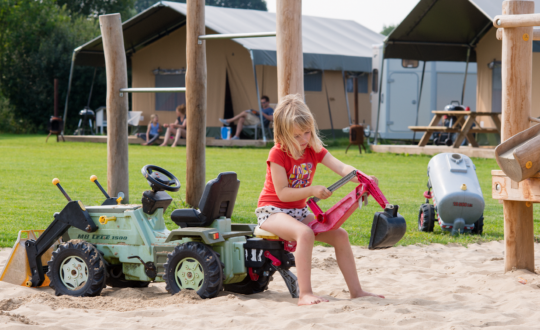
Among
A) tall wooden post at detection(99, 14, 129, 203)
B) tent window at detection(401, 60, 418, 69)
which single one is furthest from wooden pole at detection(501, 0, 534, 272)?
tent window at detection(401, 60, 418, 69)

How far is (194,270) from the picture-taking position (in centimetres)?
394

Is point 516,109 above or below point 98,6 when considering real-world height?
below

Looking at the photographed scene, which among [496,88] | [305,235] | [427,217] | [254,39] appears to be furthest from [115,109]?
[496,88]

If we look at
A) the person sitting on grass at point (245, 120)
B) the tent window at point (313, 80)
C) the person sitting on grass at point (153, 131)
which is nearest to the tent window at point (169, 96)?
the person sitting on grass at point (153, 131)

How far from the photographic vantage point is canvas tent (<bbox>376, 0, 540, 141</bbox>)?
49.5ft

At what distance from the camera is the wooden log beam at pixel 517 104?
4.62 metres

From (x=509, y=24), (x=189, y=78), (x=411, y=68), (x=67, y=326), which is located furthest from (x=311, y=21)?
(x=67, y=326)

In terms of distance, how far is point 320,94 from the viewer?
20906mm

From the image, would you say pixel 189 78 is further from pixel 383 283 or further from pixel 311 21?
pixel 311 21

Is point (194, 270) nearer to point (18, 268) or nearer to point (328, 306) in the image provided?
point (328, 306)

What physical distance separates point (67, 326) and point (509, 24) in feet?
11.9

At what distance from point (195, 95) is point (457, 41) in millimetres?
12136

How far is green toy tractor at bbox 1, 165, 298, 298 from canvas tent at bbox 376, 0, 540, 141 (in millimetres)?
11972

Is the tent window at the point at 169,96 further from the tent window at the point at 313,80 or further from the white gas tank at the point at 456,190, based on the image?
the white gas tank at the point at 456,190
